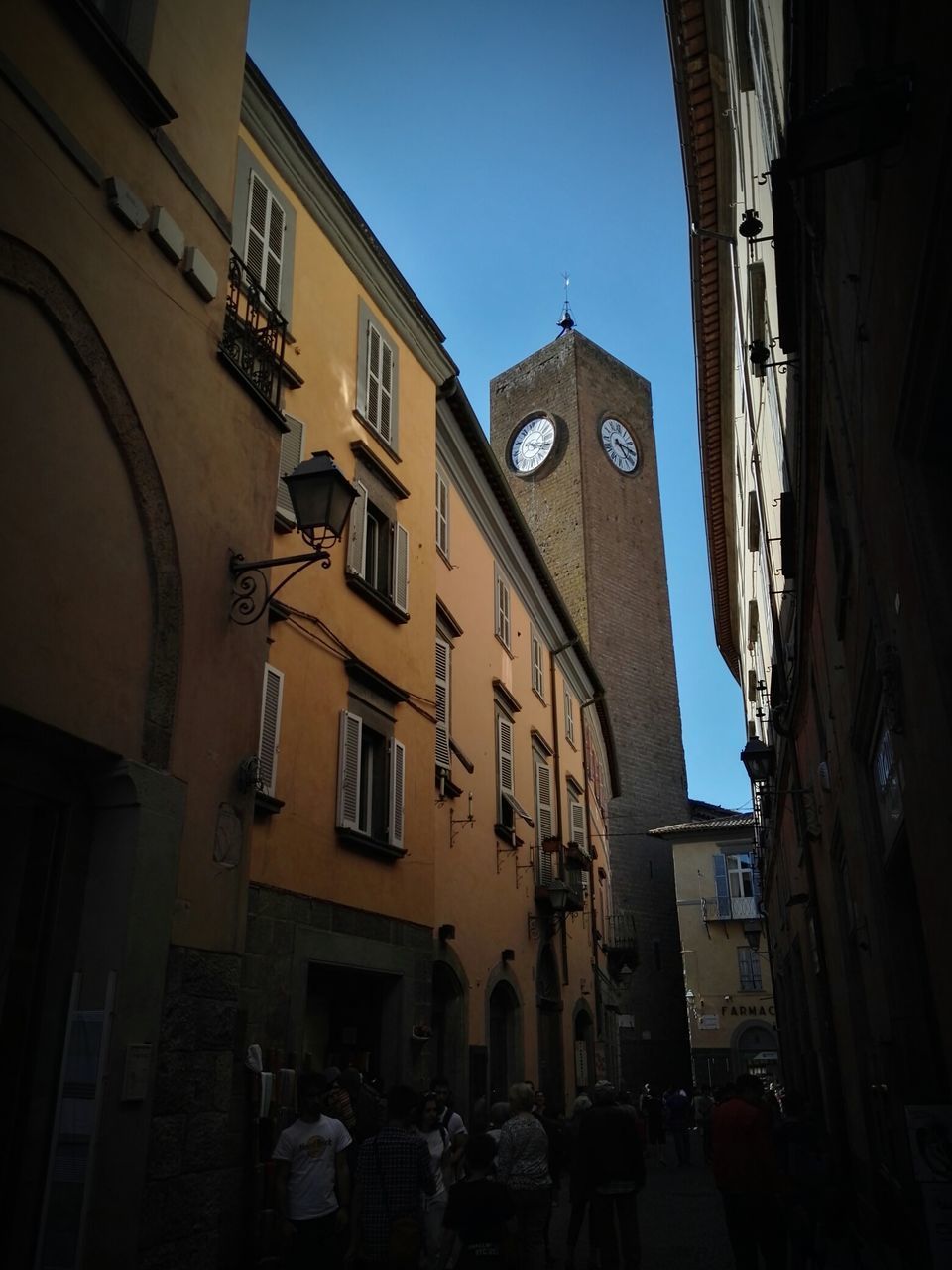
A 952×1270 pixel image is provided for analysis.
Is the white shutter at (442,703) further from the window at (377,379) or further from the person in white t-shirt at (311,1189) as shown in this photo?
the person in white t-shirt at (311,1189)

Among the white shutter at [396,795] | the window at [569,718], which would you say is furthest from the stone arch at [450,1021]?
the window at [569,718]

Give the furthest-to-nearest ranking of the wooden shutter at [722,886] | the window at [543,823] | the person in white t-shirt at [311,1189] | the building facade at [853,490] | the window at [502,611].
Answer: the wooden shutter at [722,886] → the window at [543,823] → the window at [502,611] → the person in white t-shirt at [311,1189] → the building facade at [853,490]

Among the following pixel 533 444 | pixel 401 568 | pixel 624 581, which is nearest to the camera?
pixel 401 568

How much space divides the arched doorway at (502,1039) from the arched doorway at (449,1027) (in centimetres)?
163

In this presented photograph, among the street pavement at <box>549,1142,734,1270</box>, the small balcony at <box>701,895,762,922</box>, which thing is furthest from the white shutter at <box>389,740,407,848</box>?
the small balcony at <box>701,895,762,922</box>

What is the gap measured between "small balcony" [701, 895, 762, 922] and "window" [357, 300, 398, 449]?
24.5 meters

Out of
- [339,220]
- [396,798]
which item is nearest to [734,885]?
[396,798]

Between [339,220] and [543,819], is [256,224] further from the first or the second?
[543,819]

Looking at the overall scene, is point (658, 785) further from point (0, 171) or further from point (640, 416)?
point (0, 171)

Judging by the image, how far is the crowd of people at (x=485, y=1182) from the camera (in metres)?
5.09

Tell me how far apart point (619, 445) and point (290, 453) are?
30369 millimetres

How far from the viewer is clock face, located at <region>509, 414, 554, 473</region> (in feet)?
125

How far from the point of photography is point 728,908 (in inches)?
1281

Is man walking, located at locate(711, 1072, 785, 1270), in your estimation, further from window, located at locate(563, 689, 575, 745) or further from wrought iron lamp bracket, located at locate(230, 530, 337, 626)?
window, located at locate(563, 689, 575, 745)
